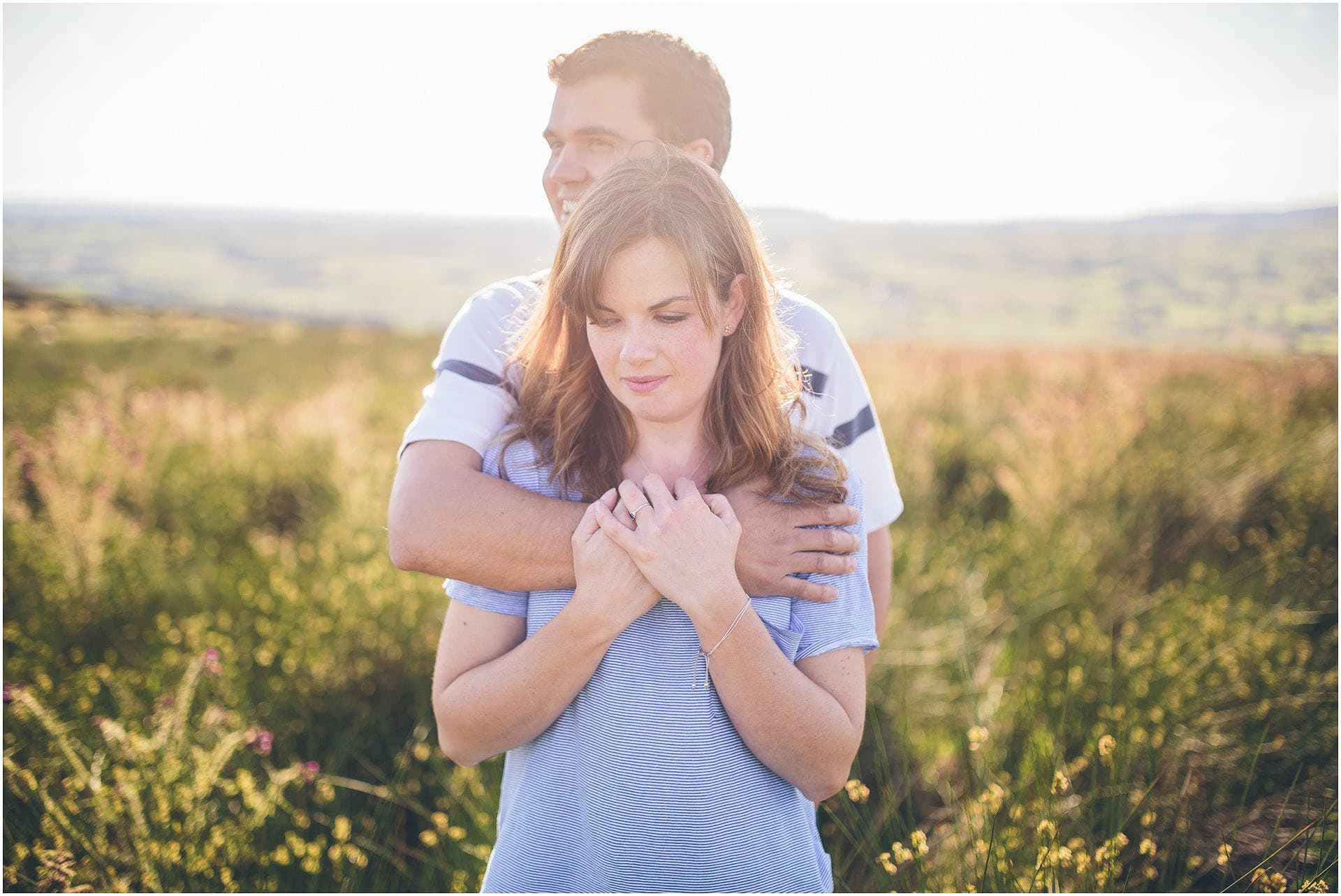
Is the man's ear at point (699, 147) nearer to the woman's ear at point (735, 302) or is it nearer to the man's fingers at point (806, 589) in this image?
the woman's ear at point (735, 302)

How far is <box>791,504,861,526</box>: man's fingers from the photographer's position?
154 cm

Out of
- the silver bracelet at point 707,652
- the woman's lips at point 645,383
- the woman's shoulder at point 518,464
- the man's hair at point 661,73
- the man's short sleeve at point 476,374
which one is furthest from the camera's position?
the man's hair at point 661,73

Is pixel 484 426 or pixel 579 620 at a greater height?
pixel 484 426

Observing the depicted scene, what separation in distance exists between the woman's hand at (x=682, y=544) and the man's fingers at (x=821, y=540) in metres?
0.16

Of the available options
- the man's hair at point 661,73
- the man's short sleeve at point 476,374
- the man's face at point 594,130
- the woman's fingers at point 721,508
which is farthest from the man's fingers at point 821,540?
the man's hair at point 661,73

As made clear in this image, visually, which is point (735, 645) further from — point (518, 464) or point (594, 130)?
point (594, 130)

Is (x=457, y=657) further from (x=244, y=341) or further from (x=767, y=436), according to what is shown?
(x=244, y=341)

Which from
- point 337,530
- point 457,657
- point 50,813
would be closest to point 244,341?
point 337,530

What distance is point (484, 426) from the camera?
5.97 feet

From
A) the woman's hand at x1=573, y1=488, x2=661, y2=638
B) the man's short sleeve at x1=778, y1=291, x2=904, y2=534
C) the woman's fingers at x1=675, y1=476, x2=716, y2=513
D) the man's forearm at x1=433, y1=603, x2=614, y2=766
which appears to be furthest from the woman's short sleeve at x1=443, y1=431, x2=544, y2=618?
the man's short sleeve at x1=778, y1=291, x2=904, y2=534

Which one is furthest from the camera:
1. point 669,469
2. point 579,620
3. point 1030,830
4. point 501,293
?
point 1030,830

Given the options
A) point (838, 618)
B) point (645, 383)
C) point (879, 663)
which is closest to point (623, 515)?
point (645, 383)

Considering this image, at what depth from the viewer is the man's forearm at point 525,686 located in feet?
4.59

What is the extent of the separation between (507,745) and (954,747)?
2.40 metres
